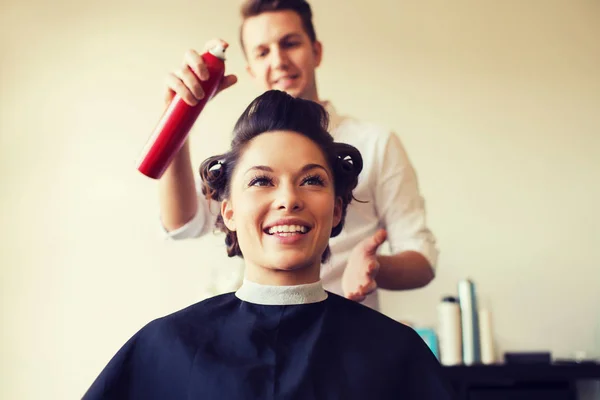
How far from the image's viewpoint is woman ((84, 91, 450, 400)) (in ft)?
3.20

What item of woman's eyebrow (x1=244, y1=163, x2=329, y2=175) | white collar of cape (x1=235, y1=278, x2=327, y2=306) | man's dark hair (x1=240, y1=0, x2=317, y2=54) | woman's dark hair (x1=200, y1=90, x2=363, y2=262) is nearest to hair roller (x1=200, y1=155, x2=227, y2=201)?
woman's dark hair (x1=200, y1=90, x2=363, y2=262)

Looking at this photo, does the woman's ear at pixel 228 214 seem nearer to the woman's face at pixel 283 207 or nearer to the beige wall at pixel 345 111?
the woman's face at pixel 283 207

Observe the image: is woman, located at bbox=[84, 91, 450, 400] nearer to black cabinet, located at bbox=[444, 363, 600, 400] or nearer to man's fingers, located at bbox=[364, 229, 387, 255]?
man's fingers, located at bbox=[364, 229, 387, 255]

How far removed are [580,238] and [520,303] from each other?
330mm

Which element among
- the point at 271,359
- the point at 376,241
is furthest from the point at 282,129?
the point at 271,359

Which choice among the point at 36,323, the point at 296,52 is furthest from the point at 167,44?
the point at 36,323

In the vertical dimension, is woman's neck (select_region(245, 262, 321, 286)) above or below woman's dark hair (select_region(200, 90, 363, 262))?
below

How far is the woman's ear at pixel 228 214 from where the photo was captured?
1165 mm

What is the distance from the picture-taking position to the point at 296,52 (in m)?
1.70

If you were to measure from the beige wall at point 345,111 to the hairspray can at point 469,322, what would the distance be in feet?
0.24

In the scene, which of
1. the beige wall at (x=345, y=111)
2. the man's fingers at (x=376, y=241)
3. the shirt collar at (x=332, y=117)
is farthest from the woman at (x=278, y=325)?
the beige wall at (x=345, y=111)

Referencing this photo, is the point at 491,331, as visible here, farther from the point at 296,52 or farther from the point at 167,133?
the point at 167,133

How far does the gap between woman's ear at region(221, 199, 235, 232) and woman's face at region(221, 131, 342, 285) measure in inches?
1.1

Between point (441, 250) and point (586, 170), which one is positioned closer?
point (441, 250)
